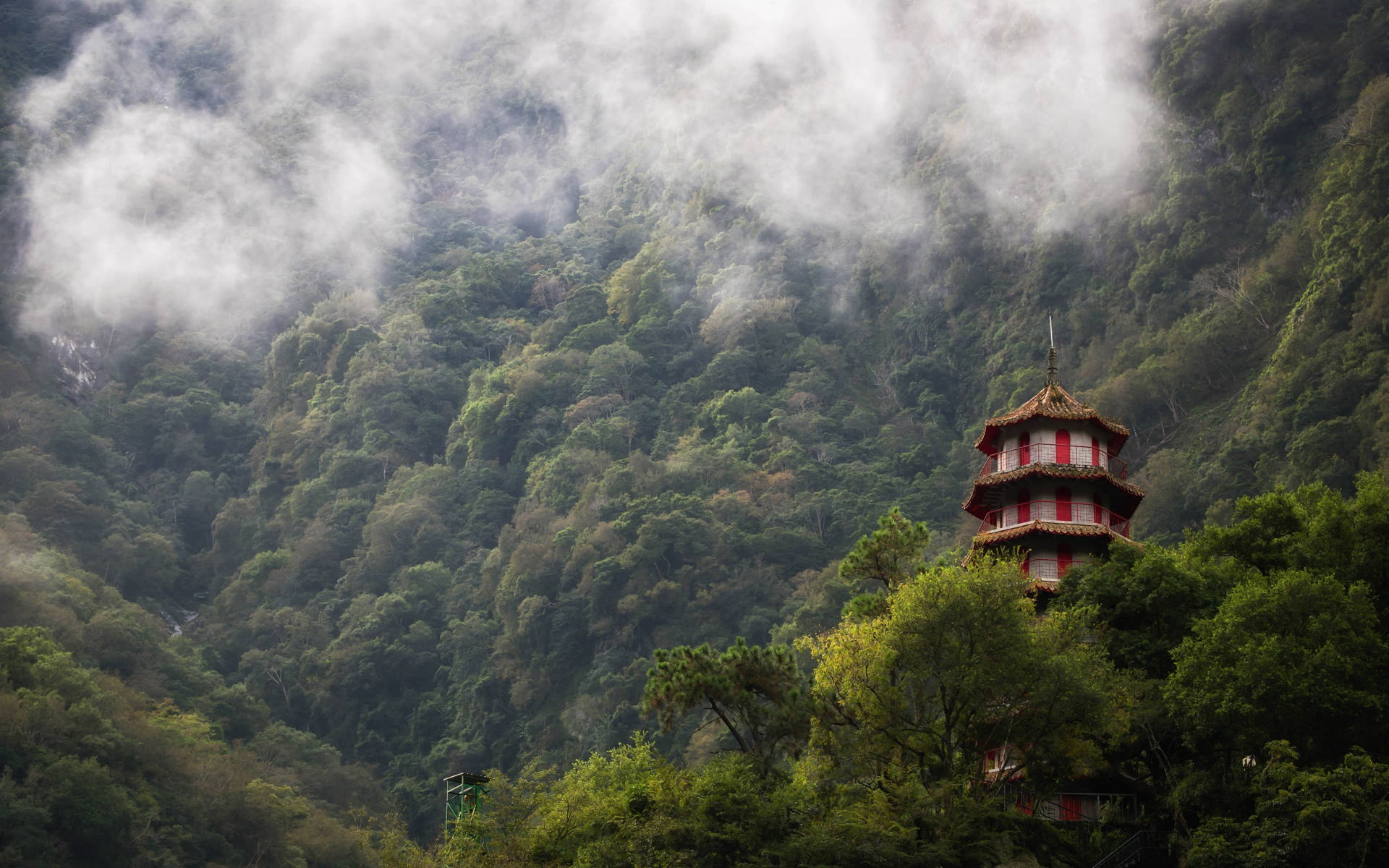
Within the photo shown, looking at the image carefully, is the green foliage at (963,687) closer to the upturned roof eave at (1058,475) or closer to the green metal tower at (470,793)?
the upturned roof eave at (1058,475)

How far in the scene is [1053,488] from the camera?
43406 millimetres

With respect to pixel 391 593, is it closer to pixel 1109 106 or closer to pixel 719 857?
pixel 1109 106

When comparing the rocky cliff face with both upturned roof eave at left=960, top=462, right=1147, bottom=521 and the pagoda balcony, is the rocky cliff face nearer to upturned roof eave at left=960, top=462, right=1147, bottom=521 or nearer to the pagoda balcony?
upturned roof eave at left=960, top=462, right=1147, bottom=521

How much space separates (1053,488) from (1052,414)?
222 centimetres

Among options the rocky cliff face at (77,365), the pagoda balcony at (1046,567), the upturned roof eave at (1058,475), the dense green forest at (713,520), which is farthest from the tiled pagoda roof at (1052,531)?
the rocky cliff face at (77,365)

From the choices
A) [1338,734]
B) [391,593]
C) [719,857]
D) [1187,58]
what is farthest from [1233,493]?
[391,593]

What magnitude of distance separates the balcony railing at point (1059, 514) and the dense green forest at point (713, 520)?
2.65m

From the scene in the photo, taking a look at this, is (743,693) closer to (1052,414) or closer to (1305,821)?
(1305,821)

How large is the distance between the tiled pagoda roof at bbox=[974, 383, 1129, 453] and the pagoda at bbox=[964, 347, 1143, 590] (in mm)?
30

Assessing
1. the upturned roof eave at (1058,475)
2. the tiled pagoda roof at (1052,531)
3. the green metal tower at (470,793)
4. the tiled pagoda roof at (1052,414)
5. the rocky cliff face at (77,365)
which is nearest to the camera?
the green metal tower at (470,793)

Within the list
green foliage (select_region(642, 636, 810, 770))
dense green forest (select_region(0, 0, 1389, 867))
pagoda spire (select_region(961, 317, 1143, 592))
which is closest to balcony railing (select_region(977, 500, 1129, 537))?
pagoda spire (select_region(961, 317, 1143, 592))

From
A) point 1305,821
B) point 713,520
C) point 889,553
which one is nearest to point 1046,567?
point 889,553

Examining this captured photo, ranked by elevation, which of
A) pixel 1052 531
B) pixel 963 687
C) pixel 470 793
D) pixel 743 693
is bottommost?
pixel 470 793

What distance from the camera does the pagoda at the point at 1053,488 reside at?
42188 mm
